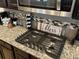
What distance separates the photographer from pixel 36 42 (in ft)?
3.98

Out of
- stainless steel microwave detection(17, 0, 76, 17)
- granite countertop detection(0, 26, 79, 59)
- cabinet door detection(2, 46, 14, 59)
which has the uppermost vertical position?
stainless steel microwave detection(17, 0, 76, 17)

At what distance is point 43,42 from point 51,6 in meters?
0.52

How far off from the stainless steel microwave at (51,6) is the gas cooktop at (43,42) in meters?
0.43

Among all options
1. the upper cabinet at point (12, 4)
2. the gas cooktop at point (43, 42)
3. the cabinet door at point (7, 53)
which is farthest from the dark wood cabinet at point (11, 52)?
the upper cabinet at point (12, 4)

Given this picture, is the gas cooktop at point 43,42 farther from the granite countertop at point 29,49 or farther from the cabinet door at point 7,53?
the cabinet door at point 7,53

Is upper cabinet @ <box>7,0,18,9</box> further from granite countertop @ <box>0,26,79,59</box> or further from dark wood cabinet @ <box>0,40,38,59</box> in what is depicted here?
dark wood cabinet @ <box>0,40,38,59</box>

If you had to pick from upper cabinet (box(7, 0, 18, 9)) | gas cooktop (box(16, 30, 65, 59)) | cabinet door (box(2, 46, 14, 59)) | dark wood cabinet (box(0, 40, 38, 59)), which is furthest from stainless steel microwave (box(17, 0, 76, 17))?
cabinet door (box(2, 46, 14, 59))

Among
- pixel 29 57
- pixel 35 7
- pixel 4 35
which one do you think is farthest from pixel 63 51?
pixel 4 35

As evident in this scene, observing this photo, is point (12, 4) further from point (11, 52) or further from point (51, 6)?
point (11, 52)

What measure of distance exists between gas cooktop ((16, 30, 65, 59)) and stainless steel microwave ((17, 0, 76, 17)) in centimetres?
43

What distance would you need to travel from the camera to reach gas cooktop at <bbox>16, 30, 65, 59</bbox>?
104cm

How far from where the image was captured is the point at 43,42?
4.00 ft

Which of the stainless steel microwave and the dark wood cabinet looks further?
the dark wood cabinet

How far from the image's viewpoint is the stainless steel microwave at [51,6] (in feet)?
2.80
